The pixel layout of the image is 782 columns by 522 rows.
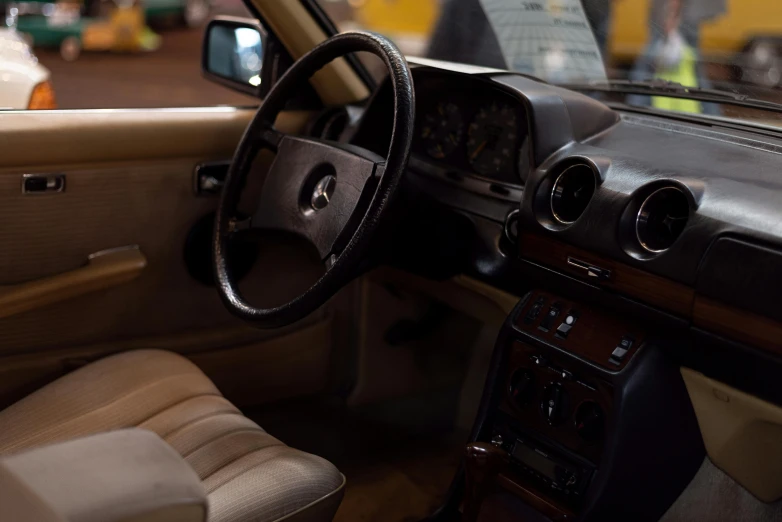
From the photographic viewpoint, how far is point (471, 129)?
6.41ft

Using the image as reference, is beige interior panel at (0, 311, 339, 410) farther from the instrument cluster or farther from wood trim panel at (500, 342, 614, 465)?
wood trim panel at (500, 342, 614, 465)

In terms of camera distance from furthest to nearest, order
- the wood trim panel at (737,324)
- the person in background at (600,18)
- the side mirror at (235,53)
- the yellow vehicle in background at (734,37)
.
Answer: the side mirror at (235,53) < the person in background at (600,18) < the yellow vehicle in background at (734,37) < the wood trim panel at (737,324)

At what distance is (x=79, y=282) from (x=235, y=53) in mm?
745

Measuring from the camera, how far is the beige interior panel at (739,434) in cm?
149

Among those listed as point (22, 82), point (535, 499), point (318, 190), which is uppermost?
point (318, 190)

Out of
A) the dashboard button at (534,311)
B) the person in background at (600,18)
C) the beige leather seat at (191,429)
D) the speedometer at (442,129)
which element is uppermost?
the person in background at (600,18)

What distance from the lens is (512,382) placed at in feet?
5.60

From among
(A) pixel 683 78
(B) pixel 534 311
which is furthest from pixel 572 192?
(A) pixel 683 78

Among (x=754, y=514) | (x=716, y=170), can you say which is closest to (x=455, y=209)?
(x=716, y=170)

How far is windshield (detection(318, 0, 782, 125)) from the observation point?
1.82m

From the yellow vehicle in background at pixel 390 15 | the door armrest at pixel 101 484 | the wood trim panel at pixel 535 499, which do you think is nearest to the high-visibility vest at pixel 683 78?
the wood trim panel at pixel 535 499

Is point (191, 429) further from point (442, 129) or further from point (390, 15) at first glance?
point (390, 15)

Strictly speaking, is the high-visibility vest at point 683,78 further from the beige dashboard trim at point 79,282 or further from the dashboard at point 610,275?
the beige dashboard trim at point 79,282

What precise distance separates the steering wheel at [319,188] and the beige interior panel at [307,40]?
288 mm
